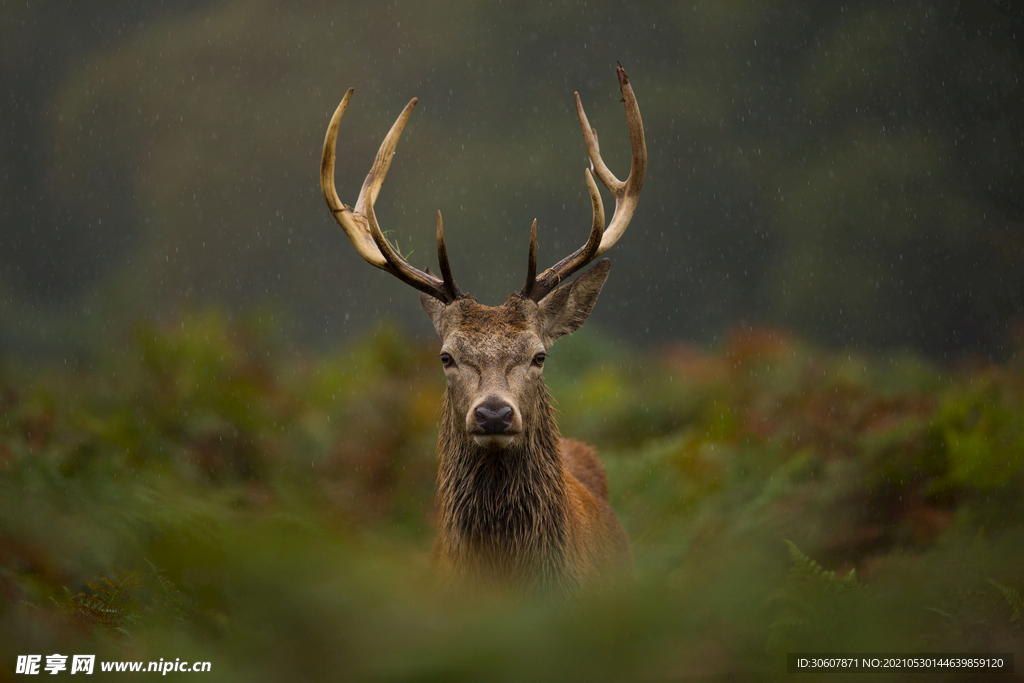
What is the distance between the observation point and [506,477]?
432 centimetres

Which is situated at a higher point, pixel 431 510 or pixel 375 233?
pixel 375 233

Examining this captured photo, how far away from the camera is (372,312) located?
70.3 ft

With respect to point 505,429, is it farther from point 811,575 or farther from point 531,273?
point 811,575

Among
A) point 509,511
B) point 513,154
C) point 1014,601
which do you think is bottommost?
point 1014,601

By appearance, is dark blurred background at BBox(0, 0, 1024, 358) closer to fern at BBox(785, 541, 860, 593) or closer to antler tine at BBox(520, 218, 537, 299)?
antler tine at BBox(520, 218, 537, 299)

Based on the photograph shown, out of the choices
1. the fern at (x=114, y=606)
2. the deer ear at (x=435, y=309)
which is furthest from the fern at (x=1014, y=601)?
the deer ear at (x=435, y=309)

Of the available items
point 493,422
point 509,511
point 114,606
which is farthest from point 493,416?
point 114,606

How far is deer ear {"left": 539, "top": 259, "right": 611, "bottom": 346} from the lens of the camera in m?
4.71

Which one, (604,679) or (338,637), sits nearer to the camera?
(338,637)

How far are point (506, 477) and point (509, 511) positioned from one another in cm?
18

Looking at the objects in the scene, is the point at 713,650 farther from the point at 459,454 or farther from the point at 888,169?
the point at 888,169

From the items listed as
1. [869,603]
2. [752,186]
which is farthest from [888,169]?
[869,603]

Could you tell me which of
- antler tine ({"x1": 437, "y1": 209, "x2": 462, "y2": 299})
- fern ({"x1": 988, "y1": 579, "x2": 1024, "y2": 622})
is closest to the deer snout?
antler tine ({"x1": 437, "y1": 209, "x2": 462, "y2": 299})

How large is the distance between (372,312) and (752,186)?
413 inches
